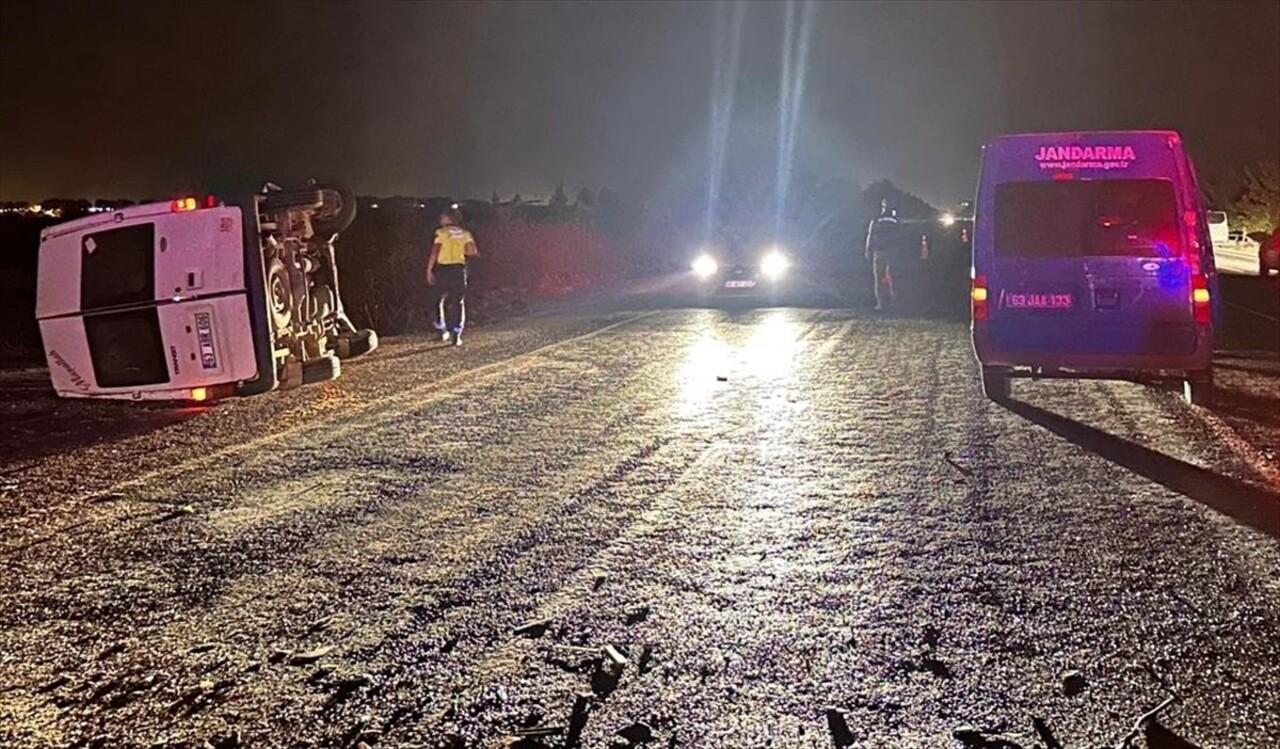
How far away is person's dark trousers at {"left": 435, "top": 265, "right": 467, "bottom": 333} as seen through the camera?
53.6 feet

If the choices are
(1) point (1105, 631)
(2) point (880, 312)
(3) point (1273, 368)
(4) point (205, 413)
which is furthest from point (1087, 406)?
(2) point (880, 312)

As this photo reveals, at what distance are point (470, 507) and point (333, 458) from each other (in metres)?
1.88

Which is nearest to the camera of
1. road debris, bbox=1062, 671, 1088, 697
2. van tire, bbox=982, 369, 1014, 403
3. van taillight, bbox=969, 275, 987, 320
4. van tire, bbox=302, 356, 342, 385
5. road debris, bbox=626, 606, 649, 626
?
road debris, bbox=1062, 671, 1088, 697

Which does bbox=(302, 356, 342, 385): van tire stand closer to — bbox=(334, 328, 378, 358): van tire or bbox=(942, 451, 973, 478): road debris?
bbox=(334, 328, 378, 358): van tire

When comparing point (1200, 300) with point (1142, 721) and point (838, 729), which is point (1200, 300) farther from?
point (838, 729)

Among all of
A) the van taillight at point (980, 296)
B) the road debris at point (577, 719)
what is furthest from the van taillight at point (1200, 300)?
the road debris at point (577, 719)

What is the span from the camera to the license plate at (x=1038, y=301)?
998cm

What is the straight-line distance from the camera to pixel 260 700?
14.4 feet

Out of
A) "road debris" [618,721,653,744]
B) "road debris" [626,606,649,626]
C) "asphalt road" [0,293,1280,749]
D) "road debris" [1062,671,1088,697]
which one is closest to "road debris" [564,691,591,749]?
"asphalt road" [0,293,1280,749]

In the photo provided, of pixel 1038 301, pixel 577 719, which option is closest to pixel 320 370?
pixel 1038 301

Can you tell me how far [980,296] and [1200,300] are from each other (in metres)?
1.73

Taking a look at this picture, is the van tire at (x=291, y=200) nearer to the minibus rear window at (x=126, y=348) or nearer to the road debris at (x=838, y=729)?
the minibus rear window at (x=126, y=348)

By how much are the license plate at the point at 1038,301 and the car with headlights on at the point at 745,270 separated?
50.4ft

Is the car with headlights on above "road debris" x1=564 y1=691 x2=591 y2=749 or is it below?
below
